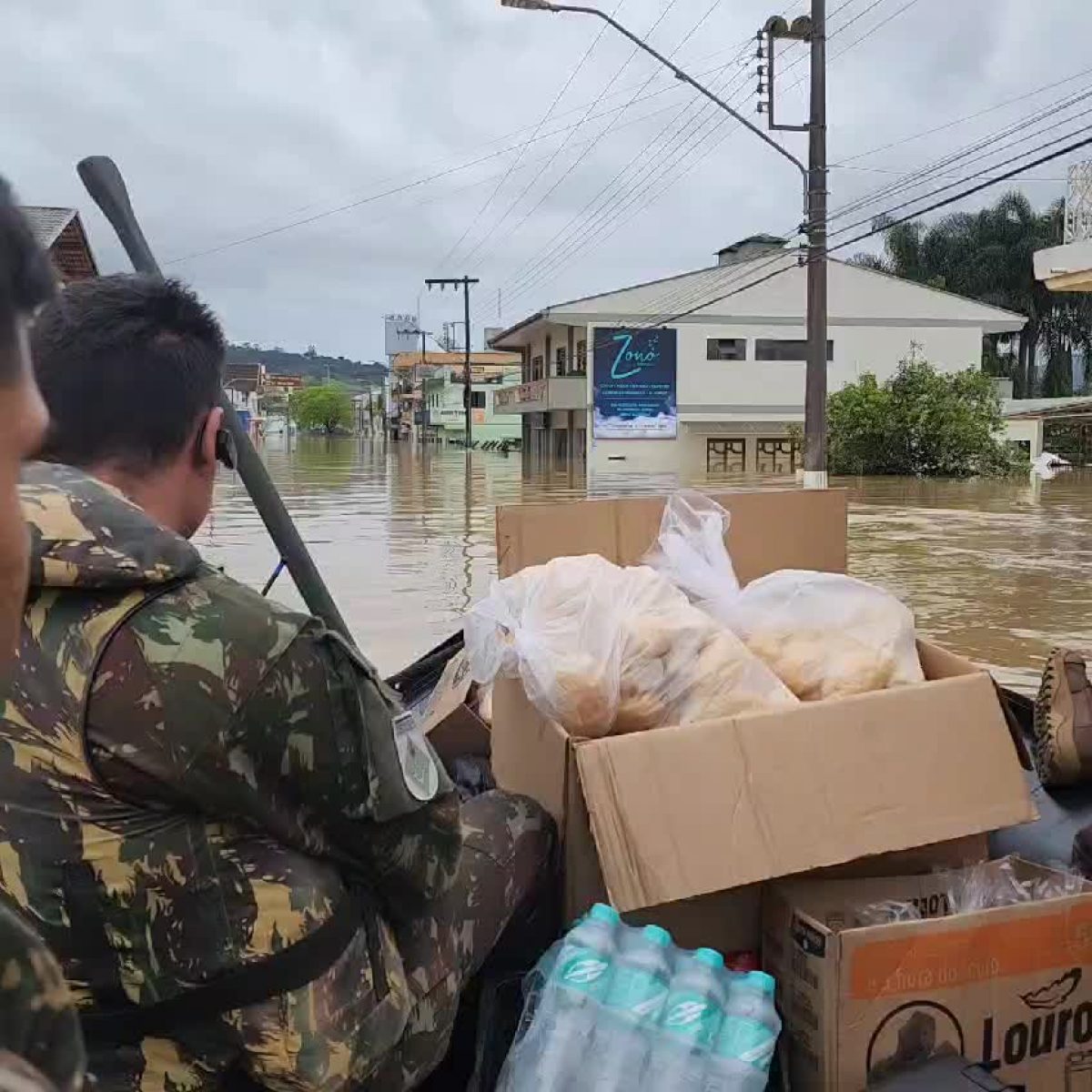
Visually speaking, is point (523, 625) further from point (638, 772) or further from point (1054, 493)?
point (1054, 493)

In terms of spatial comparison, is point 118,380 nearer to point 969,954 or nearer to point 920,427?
point 969,954

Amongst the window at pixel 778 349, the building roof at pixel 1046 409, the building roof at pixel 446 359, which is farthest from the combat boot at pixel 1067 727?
the building roof at pixel 446 359

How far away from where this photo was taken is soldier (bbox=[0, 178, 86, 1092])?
0.59 meters

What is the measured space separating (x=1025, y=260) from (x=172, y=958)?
44641 millimetres

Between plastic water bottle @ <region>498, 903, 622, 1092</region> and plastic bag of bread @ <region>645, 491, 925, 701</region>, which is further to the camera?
plastic bag of bread @ <region>645, 491, 925, 701</region>

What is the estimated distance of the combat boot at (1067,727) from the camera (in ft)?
8.75

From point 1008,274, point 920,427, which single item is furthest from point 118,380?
point 1008,274

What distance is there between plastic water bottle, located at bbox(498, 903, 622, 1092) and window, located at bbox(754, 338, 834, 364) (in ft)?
117

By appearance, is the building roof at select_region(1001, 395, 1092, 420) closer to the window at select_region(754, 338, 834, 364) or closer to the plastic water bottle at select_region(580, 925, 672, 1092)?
the window at select_region(754, 338, 834, 364)

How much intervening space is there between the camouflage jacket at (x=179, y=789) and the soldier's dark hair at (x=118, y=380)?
119 mm

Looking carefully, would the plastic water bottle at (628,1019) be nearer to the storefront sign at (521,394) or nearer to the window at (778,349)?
the window at (778,349)

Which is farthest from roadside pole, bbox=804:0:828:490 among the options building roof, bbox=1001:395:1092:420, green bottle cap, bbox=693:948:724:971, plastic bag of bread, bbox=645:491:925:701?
building roof, bbox=1001:395:1092:420

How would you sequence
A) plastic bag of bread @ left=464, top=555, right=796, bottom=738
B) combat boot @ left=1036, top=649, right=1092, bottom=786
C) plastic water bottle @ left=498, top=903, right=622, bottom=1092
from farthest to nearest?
1. combat boot @ left=1036, top=649, right=1092, bottom=786
2. plastic bag of bread @ left=464, top=555, right=796, bottom=738
3. plastic water bottle @ left=498, top=903, right=622, bottom=1092

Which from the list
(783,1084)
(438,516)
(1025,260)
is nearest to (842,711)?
(783,1084)
